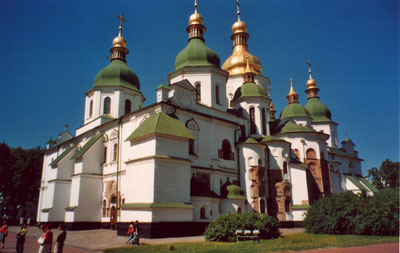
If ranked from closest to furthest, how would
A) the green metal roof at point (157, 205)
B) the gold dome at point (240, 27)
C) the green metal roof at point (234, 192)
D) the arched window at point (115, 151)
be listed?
the green metal roof at point (157, 205), the green metal roof at point (234, 192), the arched window at point (115, 151), the gold dome at point (240, 27)

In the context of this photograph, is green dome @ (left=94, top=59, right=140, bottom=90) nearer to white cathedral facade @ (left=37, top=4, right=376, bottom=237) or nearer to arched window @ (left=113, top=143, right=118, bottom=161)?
white cathedral facade @ (left=37, top=4, right=376, bottom=237)

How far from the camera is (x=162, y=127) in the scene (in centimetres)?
2078

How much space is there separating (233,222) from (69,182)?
1974 centimetres

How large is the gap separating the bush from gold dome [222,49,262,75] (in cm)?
2541

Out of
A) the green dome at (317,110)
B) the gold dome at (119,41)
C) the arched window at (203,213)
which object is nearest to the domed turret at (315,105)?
the green dome at (317,110)

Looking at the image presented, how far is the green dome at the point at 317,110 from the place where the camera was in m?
46.4

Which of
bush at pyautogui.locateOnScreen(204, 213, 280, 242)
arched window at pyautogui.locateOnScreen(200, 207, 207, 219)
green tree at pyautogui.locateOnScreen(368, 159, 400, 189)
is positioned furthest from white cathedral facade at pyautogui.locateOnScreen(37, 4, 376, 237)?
green tree at pyautogui.locateOnScreen(368, 159, 400, 189)

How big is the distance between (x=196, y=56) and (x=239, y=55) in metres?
12.6

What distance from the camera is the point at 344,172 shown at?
4547 centimetres

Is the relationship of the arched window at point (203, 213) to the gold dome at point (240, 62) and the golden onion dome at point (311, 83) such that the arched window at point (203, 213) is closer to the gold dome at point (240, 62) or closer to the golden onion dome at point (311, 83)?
the gold dome at point (240, 62)

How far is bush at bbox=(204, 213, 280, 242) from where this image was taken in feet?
51.1

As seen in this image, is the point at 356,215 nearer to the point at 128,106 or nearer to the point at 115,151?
the point at 115,151

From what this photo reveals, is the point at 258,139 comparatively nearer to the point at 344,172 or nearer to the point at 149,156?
the point at 149,156

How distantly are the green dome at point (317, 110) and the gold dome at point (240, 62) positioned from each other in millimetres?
12048
